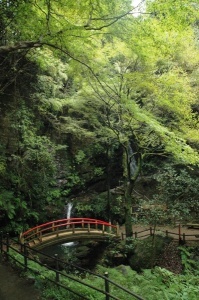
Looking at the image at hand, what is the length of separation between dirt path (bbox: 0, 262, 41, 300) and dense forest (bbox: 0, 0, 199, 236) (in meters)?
4.98

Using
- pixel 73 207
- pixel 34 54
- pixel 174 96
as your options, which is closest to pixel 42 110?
pixel 34 54

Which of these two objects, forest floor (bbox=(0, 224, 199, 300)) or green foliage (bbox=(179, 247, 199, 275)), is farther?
green foliage (bbox=(179, 247, 199, 275))

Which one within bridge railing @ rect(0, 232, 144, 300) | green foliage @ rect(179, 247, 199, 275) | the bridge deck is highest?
bridge railing @ rect(0, 232, 144, 300)

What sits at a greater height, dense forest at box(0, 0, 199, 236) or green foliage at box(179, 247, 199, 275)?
dense forest at box(0, 0, 199, 236)

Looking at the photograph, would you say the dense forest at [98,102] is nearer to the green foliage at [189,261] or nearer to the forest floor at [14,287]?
the green foliage at [189,261]

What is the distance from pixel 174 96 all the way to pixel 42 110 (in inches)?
386

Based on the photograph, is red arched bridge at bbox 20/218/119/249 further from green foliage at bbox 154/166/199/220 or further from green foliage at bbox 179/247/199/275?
green foliage at bbox 154/166/199/220

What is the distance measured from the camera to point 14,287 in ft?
19.9

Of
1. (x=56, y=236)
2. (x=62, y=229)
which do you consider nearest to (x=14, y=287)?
(x=56, y=236)

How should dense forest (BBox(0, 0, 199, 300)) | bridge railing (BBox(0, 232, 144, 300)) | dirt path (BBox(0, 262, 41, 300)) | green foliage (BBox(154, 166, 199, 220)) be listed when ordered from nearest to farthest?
bridge railing (BBox(0, 232, 144, 300)) < dirt path (BBox(0, 262, 41, 300)) < dense forest (BBox(0, 0, 199, 300)) < green foliage (BBox(154, 166, 199, 220))

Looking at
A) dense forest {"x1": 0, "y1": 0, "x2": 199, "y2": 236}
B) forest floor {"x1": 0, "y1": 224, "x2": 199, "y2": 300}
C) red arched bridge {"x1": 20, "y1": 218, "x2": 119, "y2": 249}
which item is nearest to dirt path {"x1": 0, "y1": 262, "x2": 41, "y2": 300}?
forest floor {"x1": 0, "y1": 224, "x2": 199, "y2": 300}

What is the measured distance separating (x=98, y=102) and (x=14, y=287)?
36.0 feet

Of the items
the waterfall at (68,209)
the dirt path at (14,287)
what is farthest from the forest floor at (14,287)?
the waterfall at (68,209)

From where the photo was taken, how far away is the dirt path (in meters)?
5.60
